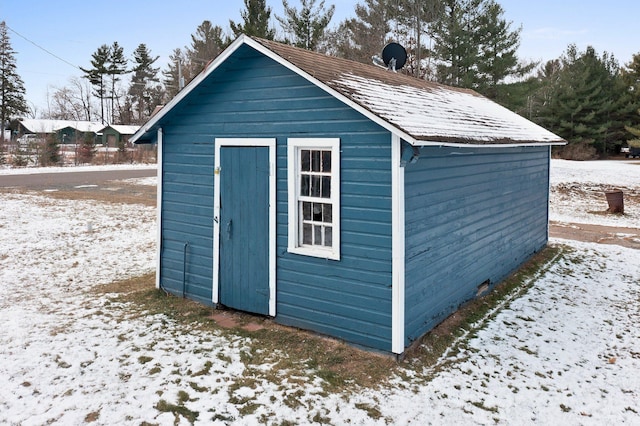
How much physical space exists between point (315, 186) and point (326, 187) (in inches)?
6.3

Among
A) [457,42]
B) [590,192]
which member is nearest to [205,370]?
[590,192]

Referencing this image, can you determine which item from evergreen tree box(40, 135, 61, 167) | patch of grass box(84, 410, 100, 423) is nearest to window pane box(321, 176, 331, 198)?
patch of grass box(84, 410, 100, 423)

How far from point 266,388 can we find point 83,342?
2.57m

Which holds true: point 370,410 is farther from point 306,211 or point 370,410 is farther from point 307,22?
point 307,22

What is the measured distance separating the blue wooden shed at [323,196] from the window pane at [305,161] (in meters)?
0.01

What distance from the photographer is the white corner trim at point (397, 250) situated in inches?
208

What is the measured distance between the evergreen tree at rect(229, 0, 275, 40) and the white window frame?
2865cm

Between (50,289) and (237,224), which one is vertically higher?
(237,224)

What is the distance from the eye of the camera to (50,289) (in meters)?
8.08

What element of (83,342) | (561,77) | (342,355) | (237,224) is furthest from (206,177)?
(561,77)

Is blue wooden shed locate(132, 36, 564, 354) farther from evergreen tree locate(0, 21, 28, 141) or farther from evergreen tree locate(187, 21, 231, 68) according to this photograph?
evergreen tree locate(0, 21, 28, 141)

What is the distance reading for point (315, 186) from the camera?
607 centimetres

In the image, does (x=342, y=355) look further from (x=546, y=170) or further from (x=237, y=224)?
(x=546, y=170)

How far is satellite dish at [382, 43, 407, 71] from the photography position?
32.5 ft
